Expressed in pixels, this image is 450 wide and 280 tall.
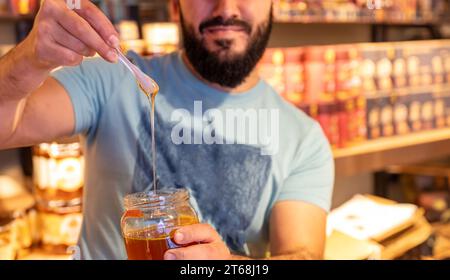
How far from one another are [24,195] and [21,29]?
1.43 feet

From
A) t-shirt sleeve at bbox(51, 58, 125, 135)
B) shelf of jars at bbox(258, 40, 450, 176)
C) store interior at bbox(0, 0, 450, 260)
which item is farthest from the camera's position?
shelf of jars at bbox(258, 40, 450, 176)

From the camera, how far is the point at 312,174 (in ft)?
3.30

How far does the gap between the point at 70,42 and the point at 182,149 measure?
20 cm

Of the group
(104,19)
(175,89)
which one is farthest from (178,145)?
(104,19)

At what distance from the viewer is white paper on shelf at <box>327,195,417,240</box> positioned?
143 cm

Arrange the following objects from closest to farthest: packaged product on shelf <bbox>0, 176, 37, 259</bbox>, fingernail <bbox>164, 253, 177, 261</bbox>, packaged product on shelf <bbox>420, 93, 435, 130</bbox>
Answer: fingernail <bbox>164, 253, 177, 261</bbox>
packaged product on shelf <bbox>0, 176, 37, 259</bbox>
packaged product on shelf <bbox>420, 93, 435, 130</bbox>

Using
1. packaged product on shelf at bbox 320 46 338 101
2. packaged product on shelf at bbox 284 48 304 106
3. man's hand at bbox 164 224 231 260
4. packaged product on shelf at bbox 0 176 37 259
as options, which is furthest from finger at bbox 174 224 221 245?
packaged product on shelf at bbox 320 46 338 101

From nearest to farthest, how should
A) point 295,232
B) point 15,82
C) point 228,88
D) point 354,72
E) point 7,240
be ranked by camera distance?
point 15,82, point 228,88, point 295,232, point 7,240, point 354,72

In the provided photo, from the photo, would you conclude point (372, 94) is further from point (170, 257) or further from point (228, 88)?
point (170, 257)

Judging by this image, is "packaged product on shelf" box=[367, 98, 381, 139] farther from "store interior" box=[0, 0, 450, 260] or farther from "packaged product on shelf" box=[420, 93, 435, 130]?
"packaged product on shelf" box=[420, 93, 435, 130]

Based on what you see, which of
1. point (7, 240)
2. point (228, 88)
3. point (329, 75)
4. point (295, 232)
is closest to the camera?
point (228, 88)

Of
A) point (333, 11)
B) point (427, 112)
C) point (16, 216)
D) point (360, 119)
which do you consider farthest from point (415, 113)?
point (16, 216)

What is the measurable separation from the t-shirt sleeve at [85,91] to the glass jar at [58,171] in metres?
0.60
